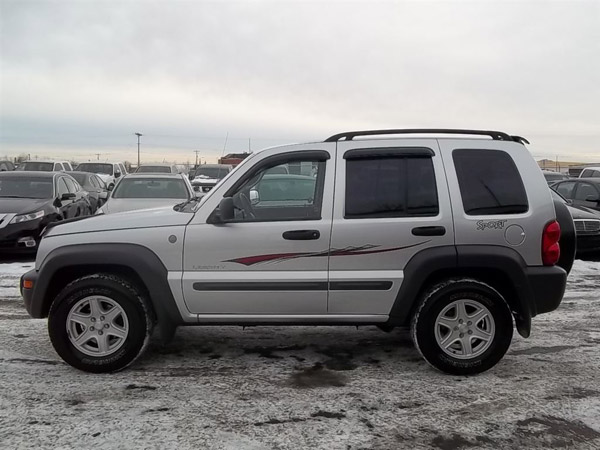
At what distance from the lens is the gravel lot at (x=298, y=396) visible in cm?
327

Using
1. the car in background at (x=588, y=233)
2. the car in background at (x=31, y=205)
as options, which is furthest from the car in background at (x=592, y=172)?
the car in background at (x=31, y=205)

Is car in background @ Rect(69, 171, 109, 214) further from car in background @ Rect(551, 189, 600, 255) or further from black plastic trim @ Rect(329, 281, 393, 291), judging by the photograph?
black plastic trim @ Rect(329, 281, 393, 291)

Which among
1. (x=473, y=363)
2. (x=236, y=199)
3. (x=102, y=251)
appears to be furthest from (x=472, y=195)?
(x=102, y=251)

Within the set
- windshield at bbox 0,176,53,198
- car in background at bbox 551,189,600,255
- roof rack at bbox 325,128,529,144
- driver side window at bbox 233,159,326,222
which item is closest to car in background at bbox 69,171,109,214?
windshield at bbox 0,176,53,198

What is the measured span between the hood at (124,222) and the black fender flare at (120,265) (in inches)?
6.7

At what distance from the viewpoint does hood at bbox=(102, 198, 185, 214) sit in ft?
30.1

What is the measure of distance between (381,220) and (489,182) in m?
0.93

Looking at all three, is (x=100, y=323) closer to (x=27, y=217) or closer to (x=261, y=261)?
(x=261, y=261)

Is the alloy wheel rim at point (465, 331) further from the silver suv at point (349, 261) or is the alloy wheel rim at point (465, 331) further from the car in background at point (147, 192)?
the car in background at point (147, 192)

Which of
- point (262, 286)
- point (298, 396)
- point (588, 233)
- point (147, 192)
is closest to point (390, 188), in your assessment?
point (262, 286)

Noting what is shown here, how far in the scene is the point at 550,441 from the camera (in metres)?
3.25

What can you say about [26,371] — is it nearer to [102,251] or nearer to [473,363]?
[102,251]

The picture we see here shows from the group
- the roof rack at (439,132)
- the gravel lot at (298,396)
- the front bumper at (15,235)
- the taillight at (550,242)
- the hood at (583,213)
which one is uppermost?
the roof rack at (439,132)

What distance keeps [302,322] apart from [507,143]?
2.21 metres
